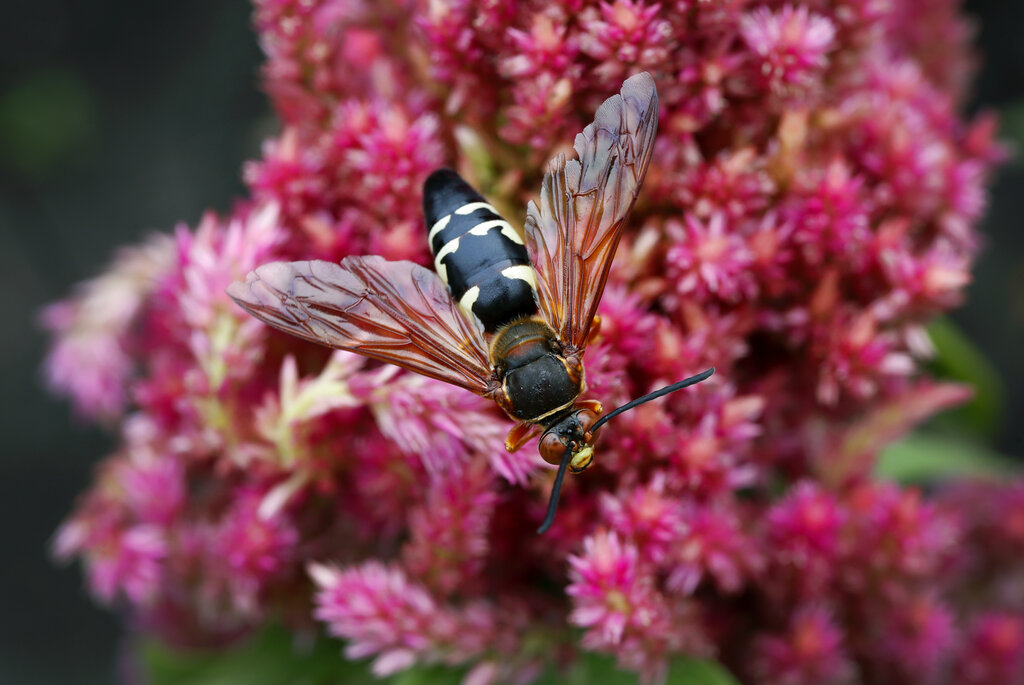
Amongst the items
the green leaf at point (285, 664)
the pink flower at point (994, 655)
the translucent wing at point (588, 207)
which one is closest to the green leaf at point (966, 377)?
the pink flower at point (994, 655)

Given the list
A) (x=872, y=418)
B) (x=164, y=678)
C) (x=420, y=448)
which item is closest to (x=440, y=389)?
(x=420, y=448)

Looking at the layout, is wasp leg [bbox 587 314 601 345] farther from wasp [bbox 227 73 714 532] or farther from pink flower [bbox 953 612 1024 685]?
pink flower [bbox 953 612 1024 685]

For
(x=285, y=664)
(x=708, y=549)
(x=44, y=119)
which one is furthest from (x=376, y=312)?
(x=44, y=119)

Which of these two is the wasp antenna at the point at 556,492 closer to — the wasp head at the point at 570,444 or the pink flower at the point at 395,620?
the wasp head at the point at 570,444

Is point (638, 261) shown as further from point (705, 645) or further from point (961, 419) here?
point (961, 419)

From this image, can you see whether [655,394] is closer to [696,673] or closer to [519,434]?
[519,434]

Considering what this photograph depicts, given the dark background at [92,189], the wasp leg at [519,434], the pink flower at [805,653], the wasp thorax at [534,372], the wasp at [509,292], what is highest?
the dark background at [92,189]

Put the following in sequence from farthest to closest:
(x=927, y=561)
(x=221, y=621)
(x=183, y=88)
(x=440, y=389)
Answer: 1. (x=183, y=88)
2. (x=221, y=621)
3. (x=927, y=561)
4. (x=440, y=389)
